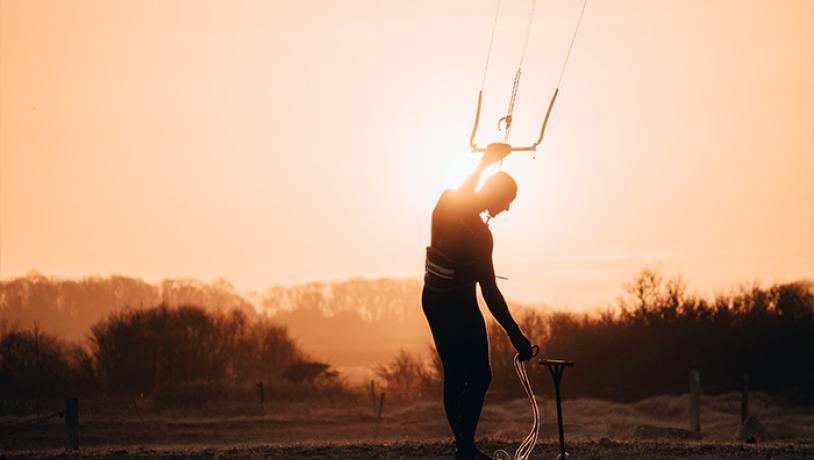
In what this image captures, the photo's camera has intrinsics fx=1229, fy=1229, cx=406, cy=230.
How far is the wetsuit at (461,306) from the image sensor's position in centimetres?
995

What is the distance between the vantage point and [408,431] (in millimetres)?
38719

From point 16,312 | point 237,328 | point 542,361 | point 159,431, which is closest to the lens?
point 542,361

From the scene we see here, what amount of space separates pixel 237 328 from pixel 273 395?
54.0 ft

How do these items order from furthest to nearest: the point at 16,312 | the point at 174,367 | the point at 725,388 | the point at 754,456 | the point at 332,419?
1. the point at 16,312
2. the point at 174,367
3. the point at 725,388
4. the point at 332,419
5. the point at 754,456

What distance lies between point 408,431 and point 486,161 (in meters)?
29.5

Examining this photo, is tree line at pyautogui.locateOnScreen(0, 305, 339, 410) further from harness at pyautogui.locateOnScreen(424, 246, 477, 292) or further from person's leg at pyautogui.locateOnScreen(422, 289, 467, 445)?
harness at pyautogui.locateOnScreen(424, 246, 477, 292)

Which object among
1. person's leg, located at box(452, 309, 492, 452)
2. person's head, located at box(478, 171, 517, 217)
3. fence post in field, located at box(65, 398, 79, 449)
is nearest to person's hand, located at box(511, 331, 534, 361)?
person's leg, located at box(452, 309, 492, 452)

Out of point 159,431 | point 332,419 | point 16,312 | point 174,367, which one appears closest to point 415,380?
point 174,367

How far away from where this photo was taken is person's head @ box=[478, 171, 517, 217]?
10.1 meters

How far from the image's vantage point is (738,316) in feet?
175

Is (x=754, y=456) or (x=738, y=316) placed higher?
(x=738, y=316)

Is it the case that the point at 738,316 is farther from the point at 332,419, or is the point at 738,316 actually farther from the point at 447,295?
the point at 447,295

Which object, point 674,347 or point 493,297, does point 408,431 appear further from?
point 493,297

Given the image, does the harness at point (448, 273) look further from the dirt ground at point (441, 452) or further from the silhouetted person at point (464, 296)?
the dirt ground at point (441, 452)
